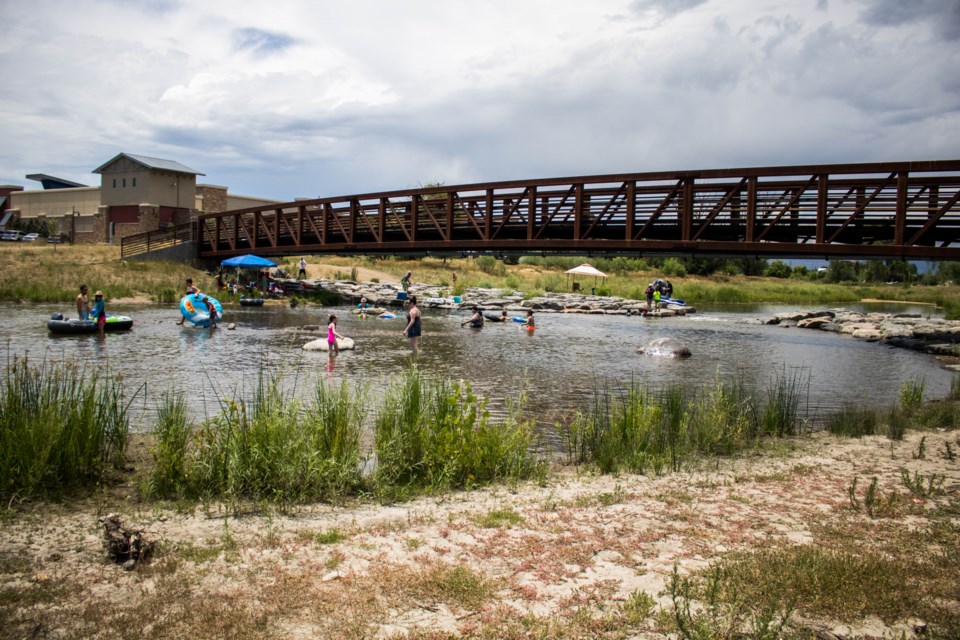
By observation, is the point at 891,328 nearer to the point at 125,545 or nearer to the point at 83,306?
the point at 83,306

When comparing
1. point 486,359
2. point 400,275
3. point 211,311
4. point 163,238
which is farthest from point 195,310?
point 400,275

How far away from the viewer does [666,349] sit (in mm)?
23016

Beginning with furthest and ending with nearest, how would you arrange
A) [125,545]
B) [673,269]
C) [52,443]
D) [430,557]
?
[673,269] < [52,443] < [430,557] < [125,545]

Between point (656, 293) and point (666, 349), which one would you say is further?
point (656, 293)

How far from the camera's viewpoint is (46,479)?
22.0ft

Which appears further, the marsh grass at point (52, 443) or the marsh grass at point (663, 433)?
the marsh grass at point (663, 433)

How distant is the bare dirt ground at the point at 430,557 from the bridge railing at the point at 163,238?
163 feet

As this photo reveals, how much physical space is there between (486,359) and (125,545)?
1554cm

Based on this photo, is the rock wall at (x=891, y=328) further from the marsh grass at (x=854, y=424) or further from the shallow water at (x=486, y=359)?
the marsh grass at (x=854, y=424)

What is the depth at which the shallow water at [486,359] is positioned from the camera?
14.3 m

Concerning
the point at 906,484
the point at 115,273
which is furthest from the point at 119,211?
the point at 906,484

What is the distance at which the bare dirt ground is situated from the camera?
4.28 m

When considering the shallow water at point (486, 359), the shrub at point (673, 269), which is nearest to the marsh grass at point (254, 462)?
the shallow water at point (486, 359)

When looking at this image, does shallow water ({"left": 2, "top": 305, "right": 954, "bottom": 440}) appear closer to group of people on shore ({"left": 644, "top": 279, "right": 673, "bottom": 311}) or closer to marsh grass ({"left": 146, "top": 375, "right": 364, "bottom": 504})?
marsh grass ({"left": 146, "top": 375, "right": 364, "bottom": 504})
